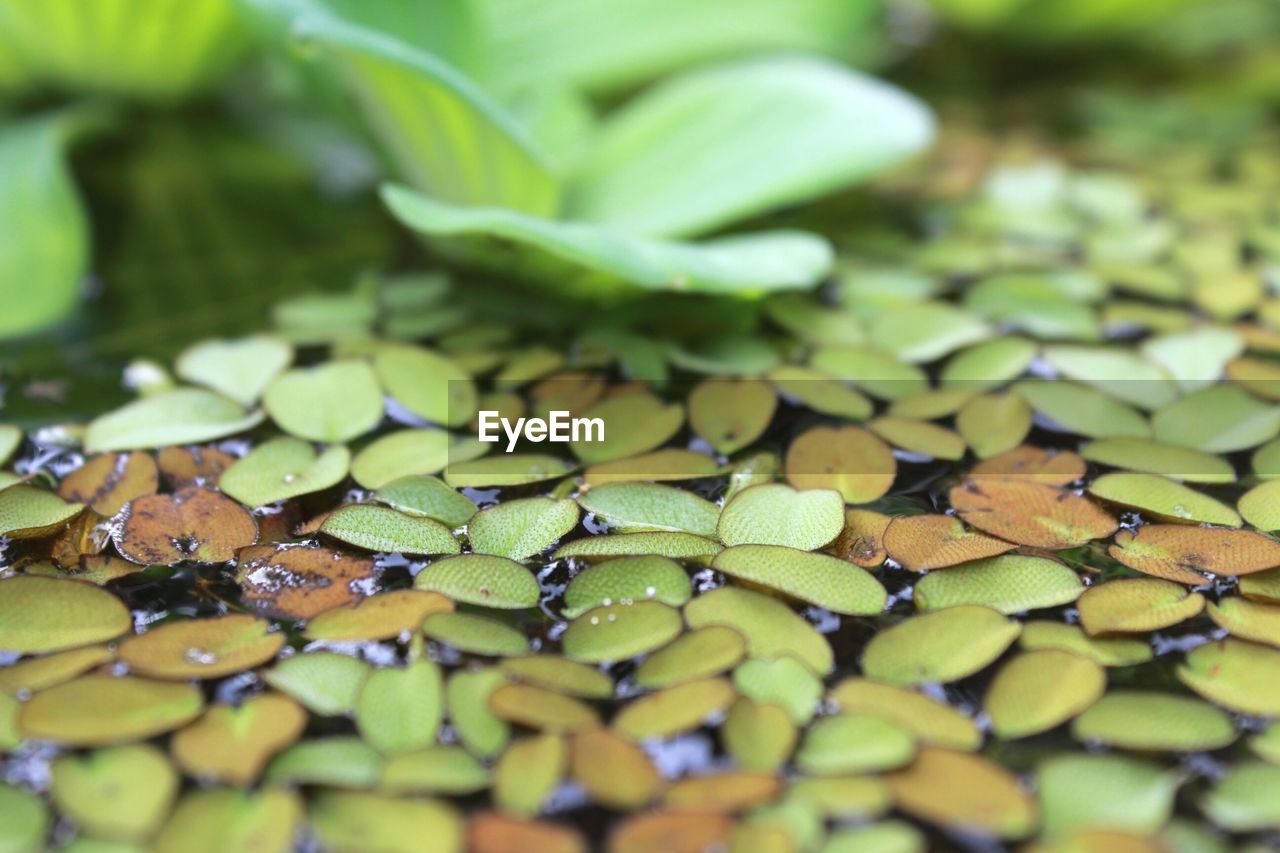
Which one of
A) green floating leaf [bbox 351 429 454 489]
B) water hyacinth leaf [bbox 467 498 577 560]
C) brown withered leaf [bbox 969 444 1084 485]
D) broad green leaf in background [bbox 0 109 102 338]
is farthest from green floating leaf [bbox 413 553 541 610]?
broad green leaf in background [bbox 0 109 102 338]

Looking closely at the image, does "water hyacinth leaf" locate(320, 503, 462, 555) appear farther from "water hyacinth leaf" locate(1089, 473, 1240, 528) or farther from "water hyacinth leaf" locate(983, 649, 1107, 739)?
"water hyacinth leaf" locate(1089, 473, 1240, 528)

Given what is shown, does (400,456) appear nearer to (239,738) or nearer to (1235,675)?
(239,738)

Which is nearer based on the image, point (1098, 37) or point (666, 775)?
point (666, 775)

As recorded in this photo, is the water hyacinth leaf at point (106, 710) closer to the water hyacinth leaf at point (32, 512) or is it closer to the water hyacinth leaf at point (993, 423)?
the water hyacinth leaf at point (32, 512)

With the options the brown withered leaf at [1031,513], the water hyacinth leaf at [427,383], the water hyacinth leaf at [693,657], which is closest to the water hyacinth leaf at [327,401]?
the water hyacinth leaf at [427,383]

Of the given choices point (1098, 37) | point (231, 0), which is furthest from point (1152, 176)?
point (231, 0)

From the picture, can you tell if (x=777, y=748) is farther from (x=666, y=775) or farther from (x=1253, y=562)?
(x=1253, y=562)
